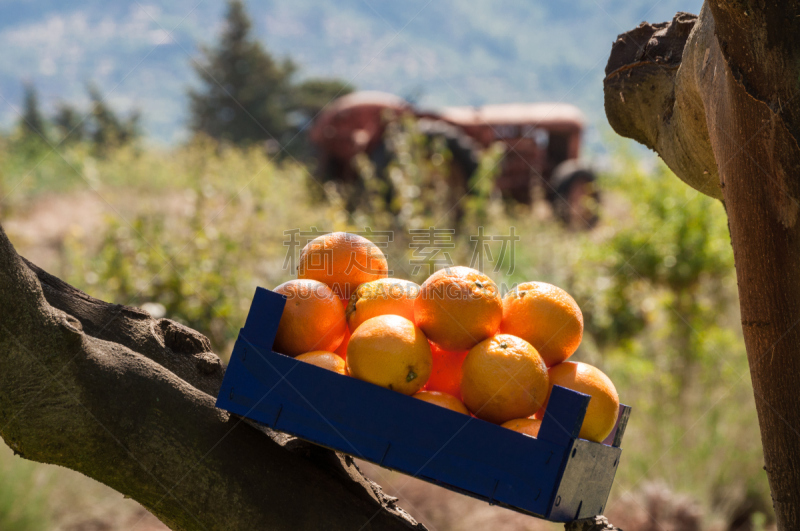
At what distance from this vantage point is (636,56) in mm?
1799

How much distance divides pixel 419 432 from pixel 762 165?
89 cm

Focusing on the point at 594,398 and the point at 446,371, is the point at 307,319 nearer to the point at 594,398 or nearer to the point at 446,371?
the point at 446,371

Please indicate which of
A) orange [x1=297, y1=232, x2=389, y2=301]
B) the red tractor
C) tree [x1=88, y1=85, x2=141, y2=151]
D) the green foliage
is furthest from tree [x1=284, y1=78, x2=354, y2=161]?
orange [x1=297, y1=232, x2=389, y2=301]

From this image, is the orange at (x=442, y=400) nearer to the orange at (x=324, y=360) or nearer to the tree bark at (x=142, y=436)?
the orange at (x=324, y=360)

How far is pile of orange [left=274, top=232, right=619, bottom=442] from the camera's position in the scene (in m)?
1.33

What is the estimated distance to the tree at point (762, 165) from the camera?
1137 millimetres

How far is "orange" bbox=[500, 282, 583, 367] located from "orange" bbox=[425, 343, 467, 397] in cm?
15

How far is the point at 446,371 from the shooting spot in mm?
1543

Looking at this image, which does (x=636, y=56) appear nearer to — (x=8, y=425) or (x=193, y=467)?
(x=193, y=467)

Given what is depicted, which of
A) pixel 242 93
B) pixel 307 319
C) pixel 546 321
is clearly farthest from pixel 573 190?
pixel 242 93

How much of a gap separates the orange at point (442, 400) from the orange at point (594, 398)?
0.65 ft

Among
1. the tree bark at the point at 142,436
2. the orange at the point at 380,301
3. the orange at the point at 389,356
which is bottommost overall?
the tree bark at the point at 142,436

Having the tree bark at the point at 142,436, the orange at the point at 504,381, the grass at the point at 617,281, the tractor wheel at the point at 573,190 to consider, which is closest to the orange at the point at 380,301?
the orange at the point at 504,381

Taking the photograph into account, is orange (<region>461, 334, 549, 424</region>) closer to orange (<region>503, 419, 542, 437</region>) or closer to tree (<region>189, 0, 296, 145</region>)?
orange (<region>503, 419, 542, 437</region>)
